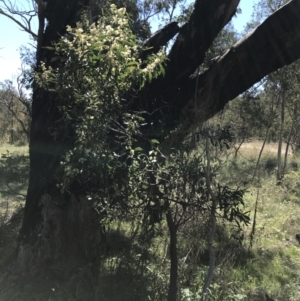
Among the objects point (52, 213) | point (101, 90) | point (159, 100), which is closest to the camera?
point (101, 90)

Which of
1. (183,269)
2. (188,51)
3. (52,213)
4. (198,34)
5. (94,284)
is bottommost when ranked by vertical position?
(94,284)

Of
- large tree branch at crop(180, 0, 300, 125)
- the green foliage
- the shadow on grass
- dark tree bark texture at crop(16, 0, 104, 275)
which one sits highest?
large tree branch at crop(180, 0, 300, 125)

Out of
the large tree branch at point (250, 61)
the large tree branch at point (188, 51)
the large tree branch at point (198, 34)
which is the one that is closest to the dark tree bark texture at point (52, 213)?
the large tree branch at point (188, 51)

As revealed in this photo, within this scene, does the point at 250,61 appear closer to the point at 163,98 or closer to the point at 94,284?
the point at 163,98

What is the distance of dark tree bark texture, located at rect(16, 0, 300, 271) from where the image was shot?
4938 mm

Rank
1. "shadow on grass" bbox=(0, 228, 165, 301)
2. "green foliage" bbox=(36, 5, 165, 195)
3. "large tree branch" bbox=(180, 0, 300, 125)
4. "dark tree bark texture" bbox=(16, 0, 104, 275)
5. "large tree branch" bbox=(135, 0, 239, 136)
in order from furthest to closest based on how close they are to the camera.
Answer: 1. "dark tree bark texture" bbox=(16, 0, 104, 275)
2. "shadow on grass" bbox=(0, 228, 165, 301)
3. "large tree branch" bbox=(135, 0, 239, 136)
4. "large tree branch" bbox=(180, 0, 300, 125)
5. "green foliage" bbox=(36, 5, 165, 195)

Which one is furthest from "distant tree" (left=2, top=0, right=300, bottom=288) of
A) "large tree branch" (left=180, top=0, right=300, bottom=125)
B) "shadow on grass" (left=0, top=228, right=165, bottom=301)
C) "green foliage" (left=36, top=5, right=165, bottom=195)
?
"green foliage" (left=36, top=5, right=165, bottom=195)

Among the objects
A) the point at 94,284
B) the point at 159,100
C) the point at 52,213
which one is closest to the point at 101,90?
the point at 159,100

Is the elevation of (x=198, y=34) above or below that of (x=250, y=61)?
above

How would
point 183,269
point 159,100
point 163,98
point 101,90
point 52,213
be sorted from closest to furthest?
point 101,90
point 159,100
point 163,98
point 183,269
point 52,213

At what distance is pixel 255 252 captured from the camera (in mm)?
7695

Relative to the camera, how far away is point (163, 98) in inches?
215

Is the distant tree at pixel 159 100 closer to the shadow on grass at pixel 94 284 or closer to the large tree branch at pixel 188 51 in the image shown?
the large tree branch at pixel 188 51

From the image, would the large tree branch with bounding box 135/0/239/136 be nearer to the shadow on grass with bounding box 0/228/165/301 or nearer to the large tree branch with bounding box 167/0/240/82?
the large tree branch with bounding box 167/0/240/82
